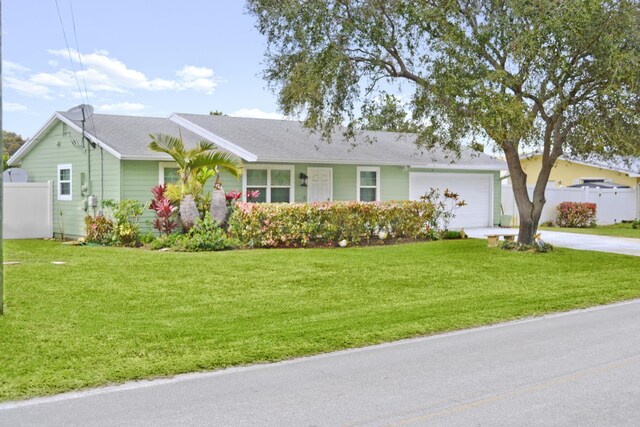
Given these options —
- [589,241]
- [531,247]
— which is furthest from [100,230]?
[589,241]

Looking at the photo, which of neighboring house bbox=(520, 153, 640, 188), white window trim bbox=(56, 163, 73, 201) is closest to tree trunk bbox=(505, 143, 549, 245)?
white window trim bbox=(56, 163, 73, 201)

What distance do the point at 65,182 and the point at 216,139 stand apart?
5412 millimetres

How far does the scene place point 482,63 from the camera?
1498cm

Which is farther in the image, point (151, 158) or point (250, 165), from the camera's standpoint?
point (250, 165)

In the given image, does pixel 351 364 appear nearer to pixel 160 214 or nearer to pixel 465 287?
pixel 465 287

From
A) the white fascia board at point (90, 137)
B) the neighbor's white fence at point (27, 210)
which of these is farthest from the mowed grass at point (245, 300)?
the neighbor's white fence at point (27, 210)

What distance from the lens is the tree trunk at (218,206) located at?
1878 centimetres

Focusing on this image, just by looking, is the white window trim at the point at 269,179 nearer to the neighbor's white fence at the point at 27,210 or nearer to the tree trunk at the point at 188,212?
the tree trunk at the point at 188,212

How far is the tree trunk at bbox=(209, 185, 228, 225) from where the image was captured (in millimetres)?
18777

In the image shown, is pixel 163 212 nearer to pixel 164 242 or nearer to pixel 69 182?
pixel 164 242

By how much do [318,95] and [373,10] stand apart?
2343 mm

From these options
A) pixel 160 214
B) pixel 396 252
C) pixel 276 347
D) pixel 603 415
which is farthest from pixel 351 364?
pixel 160 214

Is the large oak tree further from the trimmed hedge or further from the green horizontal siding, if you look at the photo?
the green horizontal siding

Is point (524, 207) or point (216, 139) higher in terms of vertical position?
point (216, 139)
